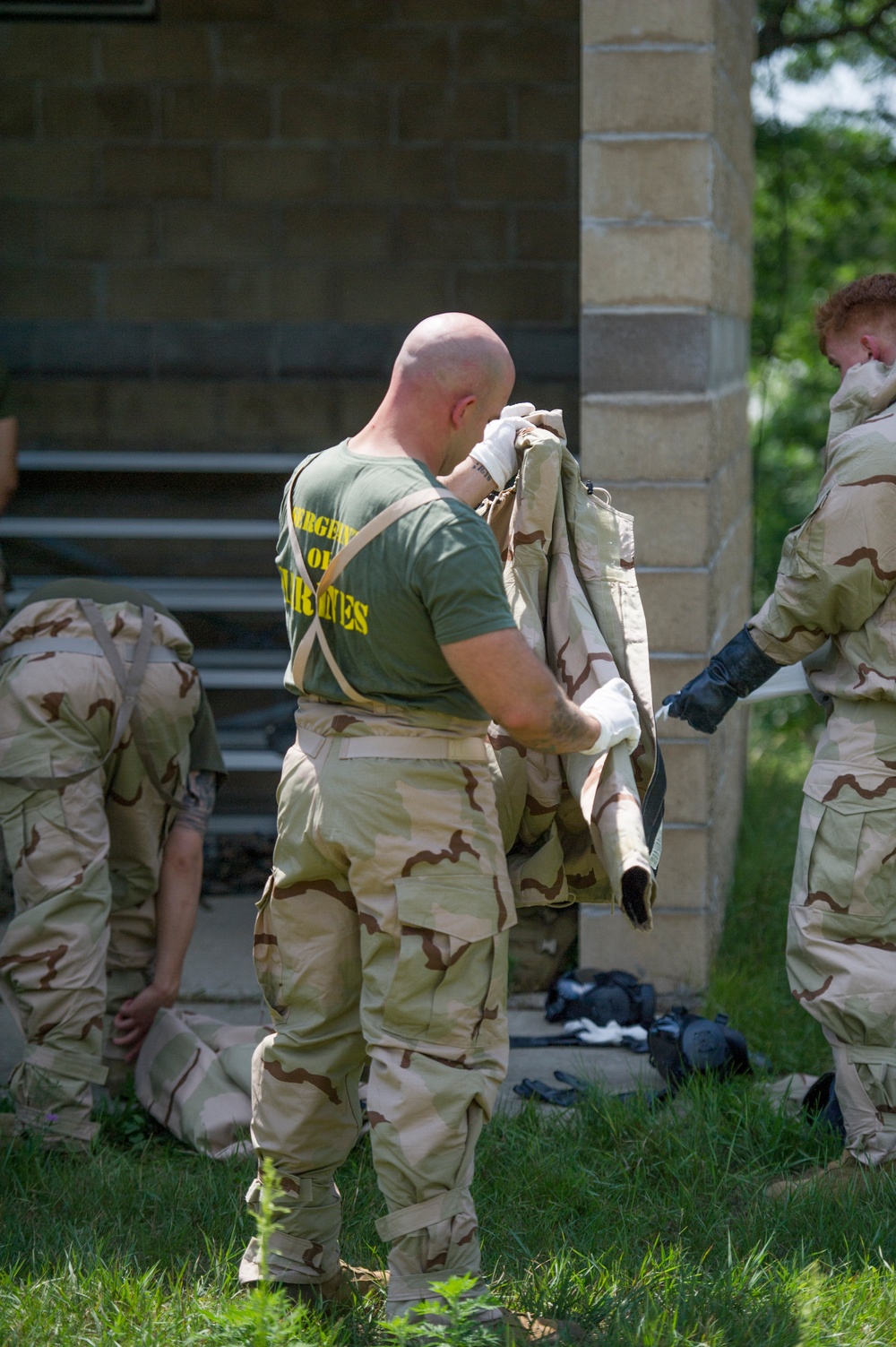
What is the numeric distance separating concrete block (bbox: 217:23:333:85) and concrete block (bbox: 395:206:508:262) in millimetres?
826

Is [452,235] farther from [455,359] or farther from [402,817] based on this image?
[402,817]

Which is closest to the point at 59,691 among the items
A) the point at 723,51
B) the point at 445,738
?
the point at 445,738

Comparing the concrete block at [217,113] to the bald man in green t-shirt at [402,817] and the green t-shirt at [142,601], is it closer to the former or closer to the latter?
the green t-shirt at [142,601]

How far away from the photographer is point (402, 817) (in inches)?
116

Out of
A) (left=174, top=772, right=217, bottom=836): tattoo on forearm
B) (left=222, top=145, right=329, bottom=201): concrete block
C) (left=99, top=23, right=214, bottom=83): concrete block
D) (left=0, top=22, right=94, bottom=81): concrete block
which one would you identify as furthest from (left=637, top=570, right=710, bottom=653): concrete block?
(left=0, top=22, right=94, bottom=81): concrete block

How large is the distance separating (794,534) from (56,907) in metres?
2.19

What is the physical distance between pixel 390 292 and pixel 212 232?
38.4 inches

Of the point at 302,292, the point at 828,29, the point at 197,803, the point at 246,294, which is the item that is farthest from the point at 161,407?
the point at 828,29

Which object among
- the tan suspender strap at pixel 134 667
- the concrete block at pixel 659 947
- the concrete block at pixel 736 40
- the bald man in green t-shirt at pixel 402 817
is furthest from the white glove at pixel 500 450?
the concrete block at pixel 736 40

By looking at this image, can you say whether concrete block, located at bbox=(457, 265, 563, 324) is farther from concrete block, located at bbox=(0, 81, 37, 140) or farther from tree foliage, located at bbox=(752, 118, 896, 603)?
concrete block, located at bbox=(0, 81, 37, 140)

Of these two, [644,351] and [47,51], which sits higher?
[47,51]

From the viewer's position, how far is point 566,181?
7.72 metres

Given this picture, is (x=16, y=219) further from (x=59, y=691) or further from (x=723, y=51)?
(x=59, y=691)

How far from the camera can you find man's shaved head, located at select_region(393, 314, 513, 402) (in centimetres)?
297
